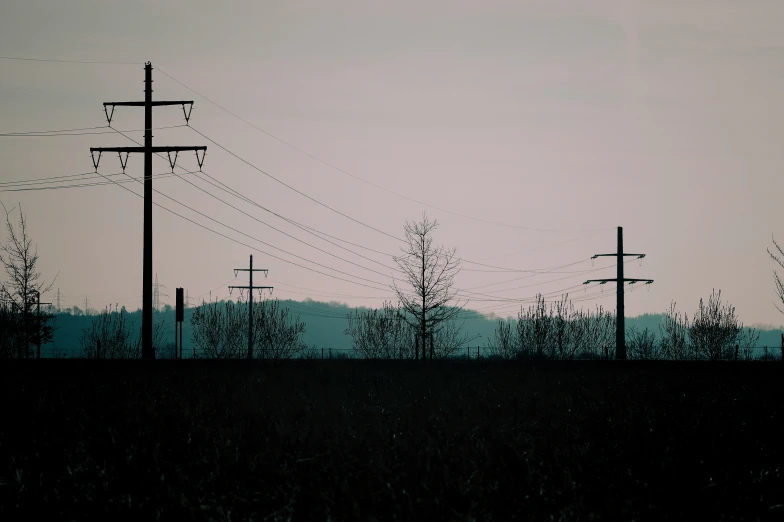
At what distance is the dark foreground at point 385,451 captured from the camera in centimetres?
716

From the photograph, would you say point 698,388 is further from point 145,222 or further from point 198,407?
point 145,222

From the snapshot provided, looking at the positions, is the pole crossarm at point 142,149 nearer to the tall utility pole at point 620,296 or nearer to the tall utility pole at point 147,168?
the tall utility pole at point 147,168

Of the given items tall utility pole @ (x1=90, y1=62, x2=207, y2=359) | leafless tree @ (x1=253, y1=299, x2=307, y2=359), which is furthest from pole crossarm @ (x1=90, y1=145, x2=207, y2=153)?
leafless tree @ (x1=253, y1=299, x2=307, y2=359)

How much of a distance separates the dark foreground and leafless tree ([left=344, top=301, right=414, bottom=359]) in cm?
4101

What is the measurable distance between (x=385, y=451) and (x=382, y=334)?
49.4 meters

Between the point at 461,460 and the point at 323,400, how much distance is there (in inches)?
194

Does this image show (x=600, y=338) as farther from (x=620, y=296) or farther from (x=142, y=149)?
(x=142, y=149)

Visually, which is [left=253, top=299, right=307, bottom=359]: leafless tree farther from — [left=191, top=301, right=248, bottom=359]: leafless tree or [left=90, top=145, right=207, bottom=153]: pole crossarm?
[left=90, top=145, right=207, bottom=153]: pole crossarm

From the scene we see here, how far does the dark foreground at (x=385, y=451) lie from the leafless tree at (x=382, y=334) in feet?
135

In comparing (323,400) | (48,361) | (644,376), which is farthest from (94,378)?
(644,376)

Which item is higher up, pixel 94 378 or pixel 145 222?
pixel 145 222

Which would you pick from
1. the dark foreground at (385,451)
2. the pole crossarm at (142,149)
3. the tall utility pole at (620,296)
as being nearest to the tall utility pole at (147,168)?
the pole crossarm at (142,149)

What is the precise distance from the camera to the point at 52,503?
7.02 m

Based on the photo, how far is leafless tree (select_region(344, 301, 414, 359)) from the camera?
2250 inches
